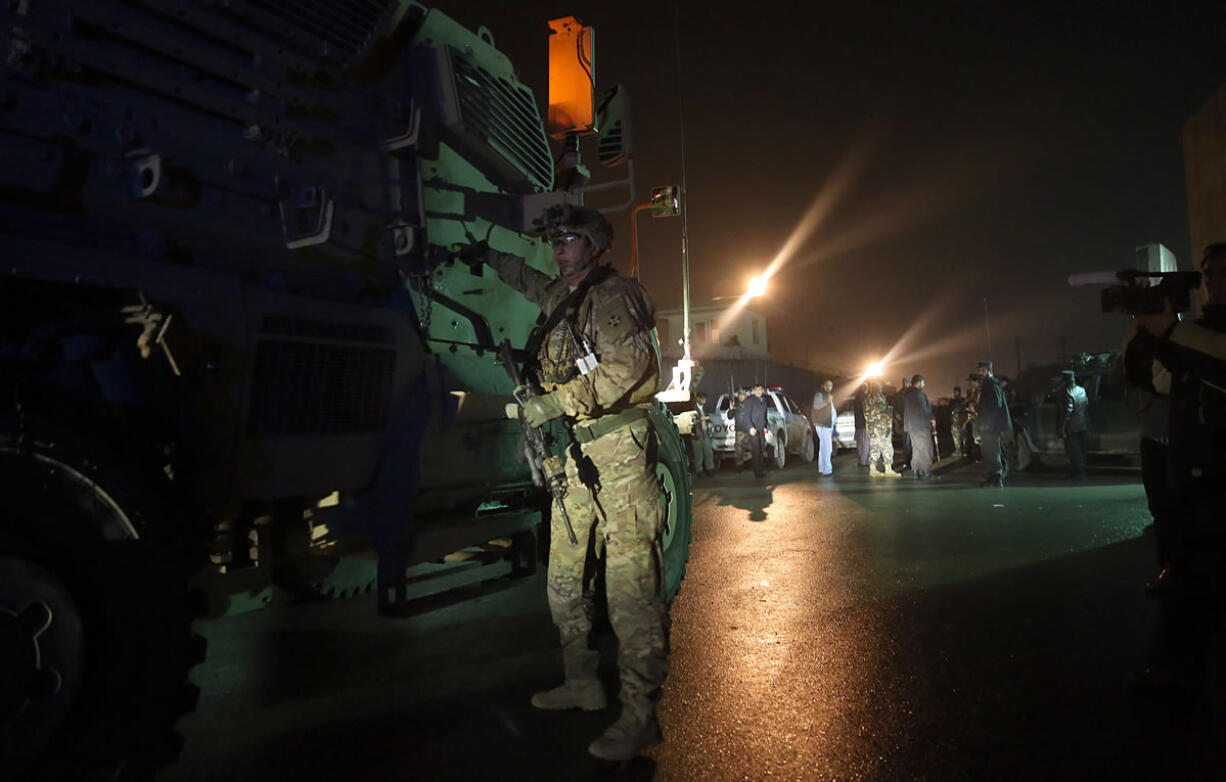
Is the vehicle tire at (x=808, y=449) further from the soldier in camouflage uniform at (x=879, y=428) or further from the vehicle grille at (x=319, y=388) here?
the vehicle grille at (x=319, y=388)

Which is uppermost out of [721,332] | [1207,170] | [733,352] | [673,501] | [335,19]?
[721,332]

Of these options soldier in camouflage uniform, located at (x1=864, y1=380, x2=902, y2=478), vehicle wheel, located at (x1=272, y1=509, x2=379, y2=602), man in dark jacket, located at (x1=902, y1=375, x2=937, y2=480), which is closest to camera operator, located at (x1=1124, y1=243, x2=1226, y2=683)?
vehicle wheel, located at (x1=272, y1=509, x2=379, y2=602)

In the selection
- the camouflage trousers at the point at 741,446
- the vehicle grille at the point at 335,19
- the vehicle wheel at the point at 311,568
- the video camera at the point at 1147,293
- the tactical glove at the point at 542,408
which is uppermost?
the vehicle grille at the point at 335,19

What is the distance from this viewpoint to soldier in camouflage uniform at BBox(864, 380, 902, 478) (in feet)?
42.9

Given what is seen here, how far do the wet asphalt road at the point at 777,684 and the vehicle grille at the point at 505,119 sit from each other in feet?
7.69

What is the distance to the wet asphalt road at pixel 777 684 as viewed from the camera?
2.50 m

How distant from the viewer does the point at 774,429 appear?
1630 cm

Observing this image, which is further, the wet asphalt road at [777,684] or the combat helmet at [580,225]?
the combat helmet at [580,225]

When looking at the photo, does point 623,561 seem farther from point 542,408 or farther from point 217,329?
point 217,329

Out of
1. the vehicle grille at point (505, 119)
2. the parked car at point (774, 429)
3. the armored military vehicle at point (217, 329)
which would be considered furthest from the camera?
the parked car at point (774, 429)

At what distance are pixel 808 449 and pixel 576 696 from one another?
16965 mm

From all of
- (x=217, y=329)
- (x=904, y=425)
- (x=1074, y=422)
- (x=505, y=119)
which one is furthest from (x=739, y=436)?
(x=217, y=329)

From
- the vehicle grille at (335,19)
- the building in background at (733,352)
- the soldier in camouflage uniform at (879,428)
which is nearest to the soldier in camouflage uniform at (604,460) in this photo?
the vehicle grille at (335,19)

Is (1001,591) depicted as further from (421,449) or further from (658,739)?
(421,449)
